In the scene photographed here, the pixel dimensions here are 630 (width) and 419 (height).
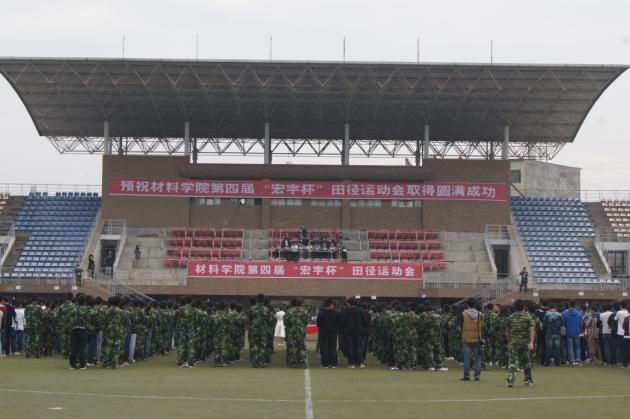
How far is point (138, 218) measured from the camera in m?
60.7

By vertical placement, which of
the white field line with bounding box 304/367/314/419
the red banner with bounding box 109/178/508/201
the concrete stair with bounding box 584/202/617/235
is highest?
the red banner with bounding box 109/178/508/201

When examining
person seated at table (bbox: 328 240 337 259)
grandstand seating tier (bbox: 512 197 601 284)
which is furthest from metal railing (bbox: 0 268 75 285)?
grandstand seating tier (bbox: 512 197 601 284)

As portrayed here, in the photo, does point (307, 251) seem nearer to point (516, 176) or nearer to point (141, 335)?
point (141, 335)

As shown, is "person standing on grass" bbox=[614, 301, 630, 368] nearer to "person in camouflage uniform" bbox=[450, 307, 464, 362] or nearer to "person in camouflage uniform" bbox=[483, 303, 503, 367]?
"person in camouflage uniform" bbox=[483, 303, 503, 367]

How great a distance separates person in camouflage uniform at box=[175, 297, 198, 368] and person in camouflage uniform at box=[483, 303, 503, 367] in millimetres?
7480

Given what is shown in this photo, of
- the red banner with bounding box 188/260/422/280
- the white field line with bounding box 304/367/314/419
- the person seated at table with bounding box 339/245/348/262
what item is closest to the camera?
the white field line with bounding box 304/367/314/419

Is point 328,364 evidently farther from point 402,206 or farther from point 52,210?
point 52,210

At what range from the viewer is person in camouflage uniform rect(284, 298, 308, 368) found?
26.8 metres

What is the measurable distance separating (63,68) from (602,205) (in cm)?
3294

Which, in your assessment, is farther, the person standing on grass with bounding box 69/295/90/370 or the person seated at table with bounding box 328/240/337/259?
the person seated at table with bounding box 328/240/337/259

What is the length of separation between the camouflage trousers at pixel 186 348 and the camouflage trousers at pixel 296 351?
95.1 inches

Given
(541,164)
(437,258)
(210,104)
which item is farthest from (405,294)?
(541,164)

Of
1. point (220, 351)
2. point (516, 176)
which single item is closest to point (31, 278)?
point (220, 351)

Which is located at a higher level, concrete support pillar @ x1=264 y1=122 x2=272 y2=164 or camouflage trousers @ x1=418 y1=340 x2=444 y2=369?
concrete support pillar @ x1=264 y1=122 x2=272 y2=164
